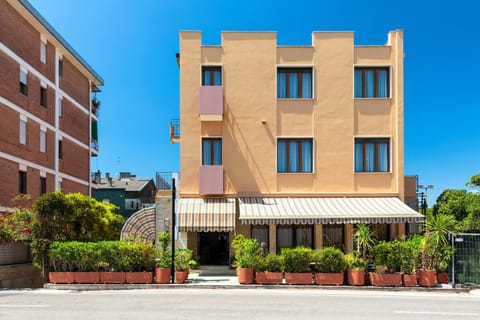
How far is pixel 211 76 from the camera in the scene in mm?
24531

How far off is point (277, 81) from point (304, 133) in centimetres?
321

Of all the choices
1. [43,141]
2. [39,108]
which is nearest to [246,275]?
[43,141]

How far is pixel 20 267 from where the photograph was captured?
21.5 metres

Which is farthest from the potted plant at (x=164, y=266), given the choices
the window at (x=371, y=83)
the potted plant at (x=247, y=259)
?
the window at (x=371, y=83)

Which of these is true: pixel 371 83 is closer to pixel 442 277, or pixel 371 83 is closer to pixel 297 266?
pixel 442 277

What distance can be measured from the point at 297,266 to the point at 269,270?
117 cm

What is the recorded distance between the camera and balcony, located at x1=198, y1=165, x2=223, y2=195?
23.5 meters

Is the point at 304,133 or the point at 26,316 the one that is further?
the point at 304,133

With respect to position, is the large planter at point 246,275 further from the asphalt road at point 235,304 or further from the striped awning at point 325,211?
the striped awning at point 325,211

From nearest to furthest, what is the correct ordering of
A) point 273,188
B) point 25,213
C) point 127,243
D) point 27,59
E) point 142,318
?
point 142,318 < point 127,243 < point 25,213 < point 273,188 < point 27,59

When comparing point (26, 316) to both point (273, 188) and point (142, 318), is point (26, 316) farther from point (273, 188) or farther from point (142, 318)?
point (273, 188)

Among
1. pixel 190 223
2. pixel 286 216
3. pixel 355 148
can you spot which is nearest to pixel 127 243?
pixel 190 223

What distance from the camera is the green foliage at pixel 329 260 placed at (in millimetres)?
18375

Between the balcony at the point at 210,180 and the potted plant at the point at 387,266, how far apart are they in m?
8.66
